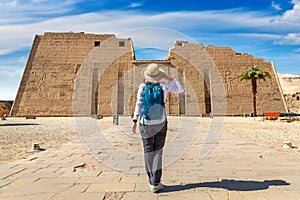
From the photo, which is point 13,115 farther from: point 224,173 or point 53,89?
point 224,173

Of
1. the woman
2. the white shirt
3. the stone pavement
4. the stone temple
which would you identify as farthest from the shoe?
the stone temple

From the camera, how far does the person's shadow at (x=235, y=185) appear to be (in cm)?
349

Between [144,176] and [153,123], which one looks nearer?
[153,123]

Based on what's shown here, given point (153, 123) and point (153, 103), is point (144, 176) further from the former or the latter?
point (153, 103)

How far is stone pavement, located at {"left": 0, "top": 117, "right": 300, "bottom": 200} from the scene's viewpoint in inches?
129

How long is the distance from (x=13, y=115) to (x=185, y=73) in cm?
1949

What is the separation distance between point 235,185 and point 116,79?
3104 cm

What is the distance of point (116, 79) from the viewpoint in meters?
34.1

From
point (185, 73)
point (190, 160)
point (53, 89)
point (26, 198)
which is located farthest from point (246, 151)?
point (53, 89)

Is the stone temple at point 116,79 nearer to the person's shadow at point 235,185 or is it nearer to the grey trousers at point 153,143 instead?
the person's shadow at point 235,185

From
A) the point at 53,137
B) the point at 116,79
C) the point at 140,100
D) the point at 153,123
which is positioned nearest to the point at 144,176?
the point at 153,123

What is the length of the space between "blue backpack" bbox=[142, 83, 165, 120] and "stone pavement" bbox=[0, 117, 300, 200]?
0.87m

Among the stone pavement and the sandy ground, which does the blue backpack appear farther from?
the sandy ground

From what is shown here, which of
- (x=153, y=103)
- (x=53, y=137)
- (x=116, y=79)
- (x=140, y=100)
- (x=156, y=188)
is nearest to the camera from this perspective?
(x=156, y=188)
